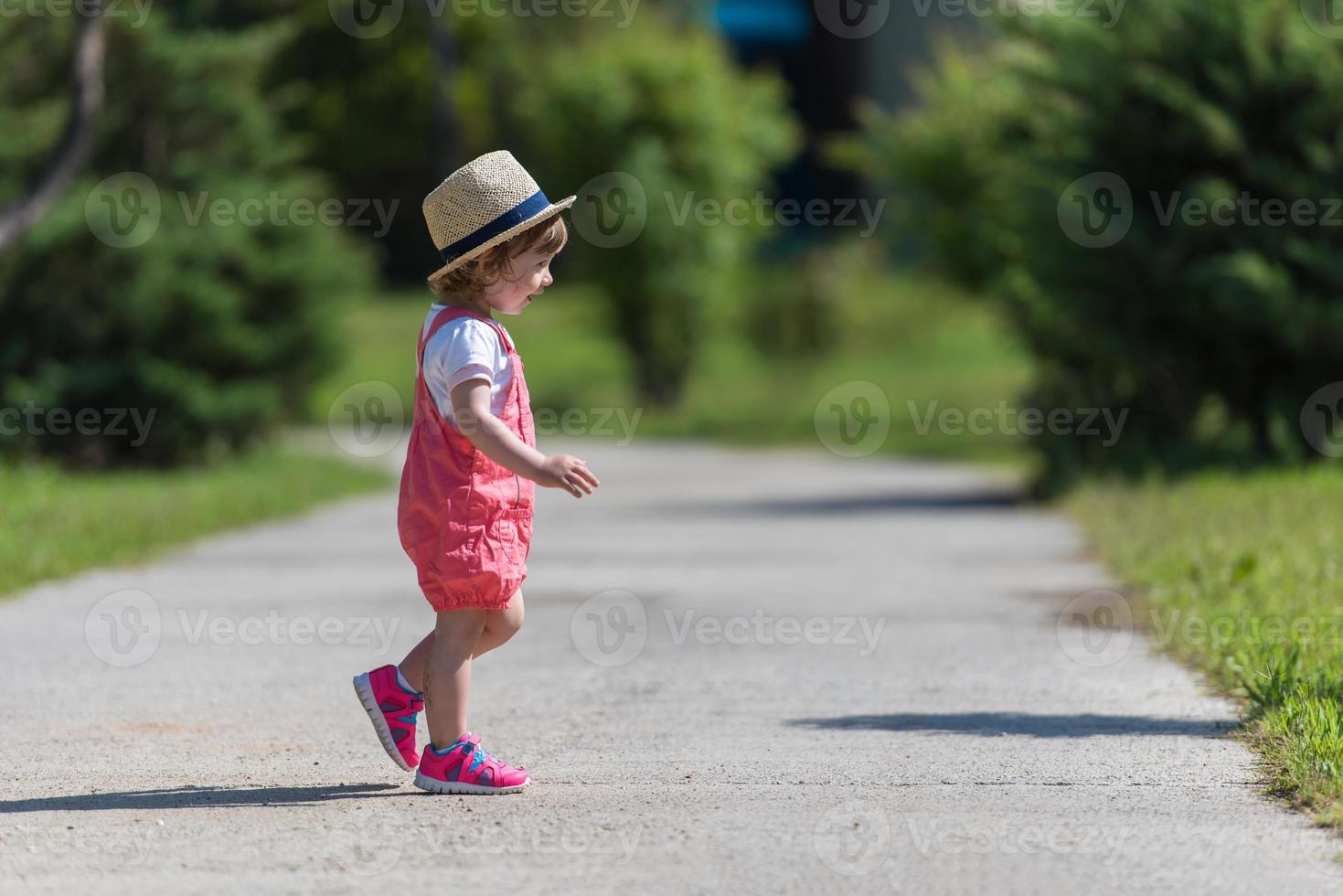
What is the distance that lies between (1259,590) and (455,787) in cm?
466

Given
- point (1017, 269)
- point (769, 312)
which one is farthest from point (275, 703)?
point (769, 312)

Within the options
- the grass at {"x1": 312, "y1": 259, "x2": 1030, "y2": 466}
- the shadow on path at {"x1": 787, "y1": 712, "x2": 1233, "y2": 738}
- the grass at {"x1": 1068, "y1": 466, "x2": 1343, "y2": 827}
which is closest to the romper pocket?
the shadow on path at {"x1": 787, "y1": 712, "x2": 1233, "y2": 738}

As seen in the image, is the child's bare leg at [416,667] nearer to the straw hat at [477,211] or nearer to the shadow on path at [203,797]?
the shadow on path at [203,797]

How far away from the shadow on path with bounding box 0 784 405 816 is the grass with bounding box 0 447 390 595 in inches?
187

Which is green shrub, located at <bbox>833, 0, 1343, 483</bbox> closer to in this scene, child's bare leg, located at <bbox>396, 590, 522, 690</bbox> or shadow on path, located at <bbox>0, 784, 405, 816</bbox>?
child's bare leg, located at <bbox>396, 590, 522, 690</bbox>

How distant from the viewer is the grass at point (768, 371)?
2972cm

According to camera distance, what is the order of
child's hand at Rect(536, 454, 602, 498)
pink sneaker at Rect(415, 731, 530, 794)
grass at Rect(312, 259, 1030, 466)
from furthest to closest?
grass at Rect(312, 259, 1030, 466)
pink sneaker at Rect(415, 731, 530, 794)
child's hand at Rect(536, 454, 602, 498)

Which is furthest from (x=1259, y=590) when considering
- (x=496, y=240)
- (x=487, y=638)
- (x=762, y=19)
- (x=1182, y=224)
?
(x=762, y=19)

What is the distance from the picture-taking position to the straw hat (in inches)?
208

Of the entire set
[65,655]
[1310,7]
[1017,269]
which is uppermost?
[1310,7]

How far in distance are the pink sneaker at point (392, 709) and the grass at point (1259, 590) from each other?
230 centimetres

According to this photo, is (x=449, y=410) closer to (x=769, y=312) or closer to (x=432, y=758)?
(x=432, y=758)

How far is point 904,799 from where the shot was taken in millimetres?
5105

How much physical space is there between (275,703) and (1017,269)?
10.8m
